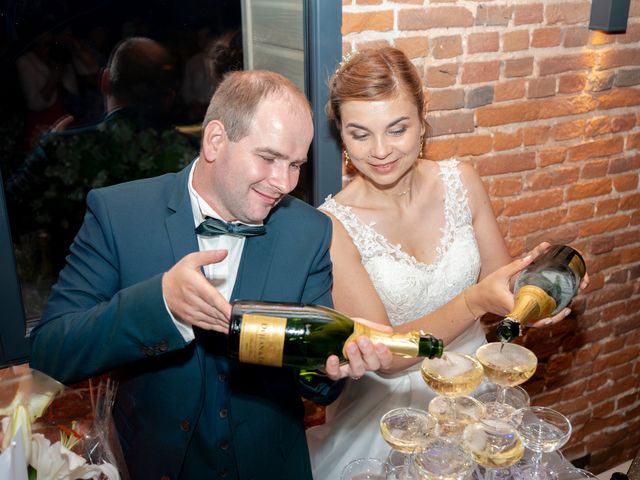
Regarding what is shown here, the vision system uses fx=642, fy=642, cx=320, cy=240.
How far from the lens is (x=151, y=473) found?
168cm

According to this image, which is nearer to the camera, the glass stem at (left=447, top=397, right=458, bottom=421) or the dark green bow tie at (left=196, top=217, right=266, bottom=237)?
Answer: the glass stem at (left=447, top=397, right=458, bottom=421)

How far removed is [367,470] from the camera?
1338mm

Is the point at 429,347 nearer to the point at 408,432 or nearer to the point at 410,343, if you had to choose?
the point at 410,343

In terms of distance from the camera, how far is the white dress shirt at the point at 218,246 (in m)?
1.64

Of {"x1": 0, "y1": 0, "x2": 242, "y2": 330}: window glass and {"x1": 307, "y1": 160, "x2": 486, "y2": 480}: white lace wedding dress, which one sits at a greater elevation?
{"x1": 0, "y1": 0, "x2": 242, "y2": 330}: window glass

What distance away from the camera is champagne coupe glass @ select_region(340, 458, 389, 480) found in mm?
1321

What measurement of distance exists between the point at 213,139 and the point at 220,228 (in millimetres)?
220

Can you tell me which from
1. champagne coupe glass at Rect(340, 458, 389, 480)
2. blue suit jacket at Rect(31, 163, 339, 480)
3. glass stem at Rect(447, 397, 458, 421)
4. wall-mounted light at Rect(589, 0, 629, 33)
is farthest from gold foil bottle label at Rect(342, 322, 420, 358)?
wall-mounted light at Rect(589, 0, 629, 33)

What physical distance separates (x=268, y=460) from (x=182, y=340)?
1.78 feet

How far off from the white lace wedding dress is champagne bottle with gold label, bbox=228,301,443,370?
2.64 feet

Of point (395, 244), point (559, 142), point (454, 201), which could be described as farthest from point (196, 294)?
point (559, 142)

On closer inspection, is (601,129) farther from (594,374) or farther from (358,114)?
(358,114)

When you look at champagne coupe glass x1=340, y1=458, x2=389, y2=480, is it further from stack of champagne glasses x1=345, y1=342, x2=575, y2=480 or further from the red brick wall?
the red brick wall

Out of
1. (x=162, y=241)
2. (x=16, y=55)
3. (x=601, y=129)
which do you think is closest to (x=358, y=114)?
(x=162, y=241)
